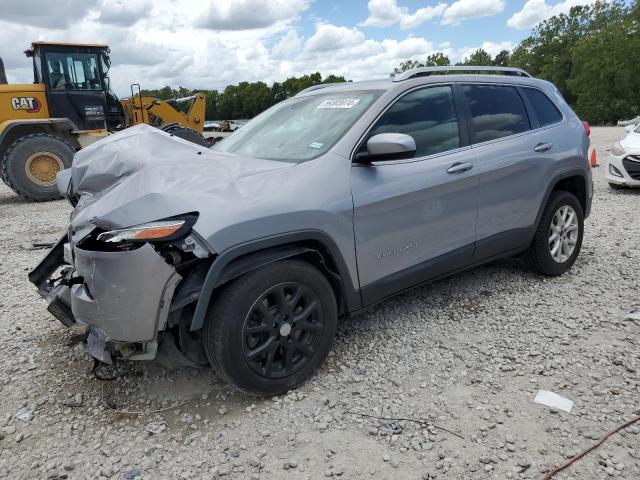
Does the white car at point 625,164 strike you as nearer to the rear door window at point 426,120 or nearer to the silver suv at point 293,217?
the silver suv at point 293,217

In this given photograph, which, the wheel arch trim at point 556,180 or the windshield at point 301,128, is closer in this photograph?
the windshield at point 301,128

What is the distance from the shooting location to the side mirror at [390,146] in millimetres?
2969

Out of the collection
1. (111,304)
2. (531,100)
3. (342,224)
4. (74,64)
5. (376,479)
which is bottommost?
(376,479)

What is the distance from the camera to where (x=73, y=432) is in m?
2.71

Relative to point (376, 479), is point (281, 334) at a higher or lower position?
higher

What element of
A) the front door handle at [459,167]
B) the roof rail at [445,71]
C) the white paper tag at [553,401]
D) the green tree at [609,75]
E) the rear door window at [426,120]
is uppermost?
the green tree at [609,75]

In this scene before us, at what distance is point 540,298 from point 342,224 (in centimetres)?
218

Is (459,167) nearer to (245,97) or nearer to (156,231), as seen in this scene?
(156,231)

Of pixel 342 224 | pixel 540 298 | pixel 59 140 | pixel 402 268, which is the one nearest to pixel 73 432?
pixel 342 224

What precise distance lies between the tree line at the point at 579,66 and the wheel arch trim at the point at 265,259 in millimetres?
32007

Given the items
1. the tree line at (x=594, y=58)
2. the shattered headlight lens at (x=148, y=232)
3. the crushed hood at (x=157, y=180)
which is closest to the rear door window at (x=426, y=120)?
the crushed hood at (x=157, y=180)

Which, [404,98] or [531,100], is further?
[531,100]

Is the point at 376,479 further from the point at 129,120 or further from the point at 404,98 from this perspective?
the point at 129,120

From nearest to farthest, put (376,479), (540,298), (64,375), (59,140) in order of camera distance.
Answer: (376,479)
(64,375)
(540,298)
(59,140)
